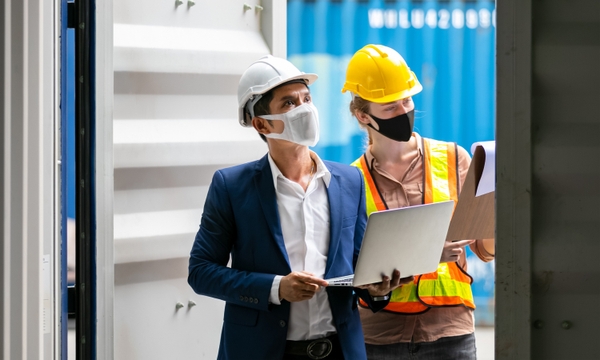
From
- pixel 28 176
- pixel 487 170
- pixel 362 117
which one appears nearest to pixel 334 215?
pixel 487 170

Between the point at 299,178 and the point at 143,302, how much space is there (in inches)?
35.6

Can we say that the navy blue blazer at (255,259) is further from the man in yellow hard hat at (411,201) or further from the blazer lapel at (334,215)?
the man in yellow hard hat at (411,201)

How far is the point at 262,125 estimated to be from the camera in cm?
279

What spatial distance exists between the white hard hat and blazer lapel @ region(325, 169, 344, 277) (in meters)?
0.39

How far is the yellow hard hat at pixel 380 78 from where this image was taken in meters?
3.24

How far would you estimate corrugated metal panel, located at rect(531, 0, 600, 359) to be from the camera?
1512 mm

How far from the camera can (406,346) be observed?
2.96m

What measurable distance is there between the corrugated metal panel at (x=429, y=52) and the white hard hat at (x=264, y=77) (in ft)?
11.4

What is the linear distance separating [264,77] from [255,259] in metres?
0.68

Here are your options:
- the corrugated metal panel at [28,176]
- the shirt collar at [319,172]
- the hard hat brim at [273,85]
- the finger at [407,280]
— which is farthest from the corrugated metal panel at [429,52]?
the corrugated metal panel at [28,176]

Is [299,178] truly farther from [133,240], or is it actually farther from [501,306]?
[501,306]

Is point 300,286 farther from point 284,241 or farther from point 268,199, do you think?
point 268,199

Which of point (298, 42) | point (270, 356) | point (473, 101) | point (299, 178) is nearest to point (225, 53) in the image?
point (299, 178)

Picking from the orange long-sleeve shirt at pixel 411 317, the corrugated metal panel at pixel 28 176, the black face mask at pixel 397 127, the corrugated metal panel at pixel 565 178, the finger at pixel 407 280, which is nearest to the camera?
the corrugated metal panel at pixel 565 178
